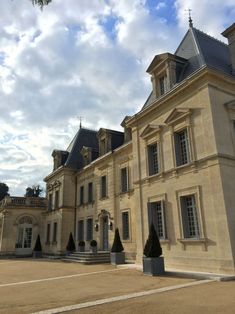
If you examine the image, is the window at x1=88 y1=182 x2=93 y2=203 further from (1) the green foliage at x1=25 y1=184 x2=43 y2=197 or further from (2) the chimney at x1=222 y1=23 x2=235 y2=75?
(1) the green foliage at x1=25 y1=184 x2=43 y2=197

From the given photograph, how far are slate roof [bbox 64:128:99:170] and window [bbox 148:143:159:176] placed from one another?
11.0 meters

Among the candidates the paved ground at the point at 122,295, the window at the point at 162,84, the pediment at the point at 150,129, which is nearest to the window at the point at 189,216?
the paved ground at the point at 122,295

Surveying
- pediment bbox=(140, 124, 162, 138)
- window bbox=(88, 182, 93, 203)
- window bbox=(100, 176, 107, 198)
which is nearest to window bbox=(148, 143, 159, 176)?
pediment bbox=(140, 124, 162, 138)

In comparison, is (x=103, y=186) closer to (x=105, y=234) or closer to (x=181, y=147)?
(x=105, y=234)

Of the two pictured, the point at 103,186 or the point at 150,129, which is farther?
the point at 103,186

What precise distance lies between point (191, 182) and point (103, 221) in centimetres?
1007

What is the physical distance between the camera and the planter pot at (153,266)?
1091 centimetres

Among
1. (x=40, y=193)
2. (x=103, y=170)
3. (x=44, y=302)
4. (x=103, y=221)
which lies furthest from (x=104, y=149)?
(x=40, y=193)

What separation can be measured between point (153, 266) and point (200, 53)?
9.93 metres

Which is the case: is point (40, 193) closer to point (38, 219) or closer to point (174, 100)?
point (38, 219)

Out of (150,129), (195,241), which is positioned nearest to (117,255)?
(195,241)

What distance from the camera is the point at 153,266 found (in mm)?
10922

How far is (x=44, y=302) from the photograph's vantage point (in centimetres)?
689

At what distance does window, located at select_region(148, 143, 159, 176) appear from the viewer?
14.9 meters
